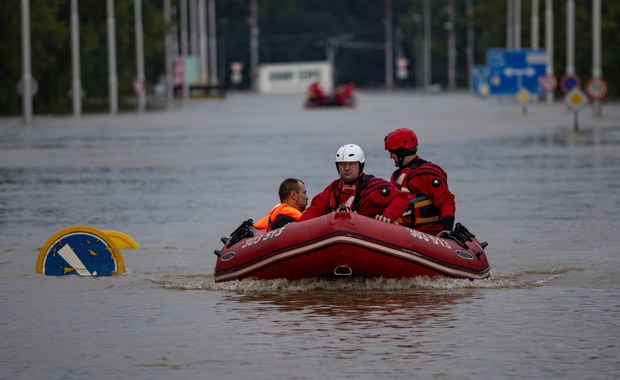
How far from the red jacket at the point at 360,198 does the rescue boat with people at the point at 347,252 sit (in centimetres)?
49

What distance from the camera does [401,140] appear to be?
50.8 ft

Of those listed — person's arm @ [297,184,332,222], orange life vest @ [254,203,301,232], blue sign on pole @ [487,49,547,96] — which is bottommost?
blue sign on pole @ [487,49,547,96]

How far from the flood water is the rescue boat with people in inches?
7.8

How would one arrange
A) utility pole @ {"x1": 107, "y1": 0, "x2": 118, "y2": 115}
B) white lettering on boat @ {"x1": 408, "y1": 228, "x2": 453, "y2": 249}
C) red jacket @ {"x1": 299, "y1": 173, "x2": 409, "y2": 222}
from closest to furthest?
white lettering on boat @ {"x1": 408, "y1": 228, "x2": 453, "y2": 249} < red jacket @ {"x1": 299, "y1": 173, "x2": 409, "y2": 222} < utility pole @ {"x1": 107, "y1": 0, "x2": 118, "y2": 115}

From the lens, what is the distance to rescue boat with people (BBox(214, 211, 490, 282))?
13.9 meters

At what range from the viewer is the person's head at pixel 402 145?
15.5m

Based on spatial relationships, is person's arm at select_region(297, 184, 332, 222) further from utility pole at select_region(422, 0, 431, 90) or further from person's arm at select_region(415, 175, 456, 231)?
utility pole at select_region(422, 0, 431, 90)

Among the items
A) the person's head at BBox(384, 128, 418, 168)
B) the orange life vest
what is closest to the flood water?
the orange life vest

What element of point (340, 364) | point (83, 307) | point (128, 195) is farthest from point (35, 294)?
point (128, 195)

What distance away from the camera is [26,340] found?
41.0 ft

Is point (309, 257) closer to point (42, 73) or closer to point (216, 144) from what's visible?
point (216, 144)

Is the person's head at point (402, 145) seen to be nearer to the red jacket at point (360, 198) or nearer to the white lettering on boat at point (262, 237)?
the red jacket at point (360, 198)

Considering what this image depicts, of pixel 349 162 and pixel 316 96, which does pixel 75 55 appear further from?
pixel 349 162

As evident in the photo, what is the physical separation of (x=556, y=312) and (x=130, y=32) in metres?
89.0
